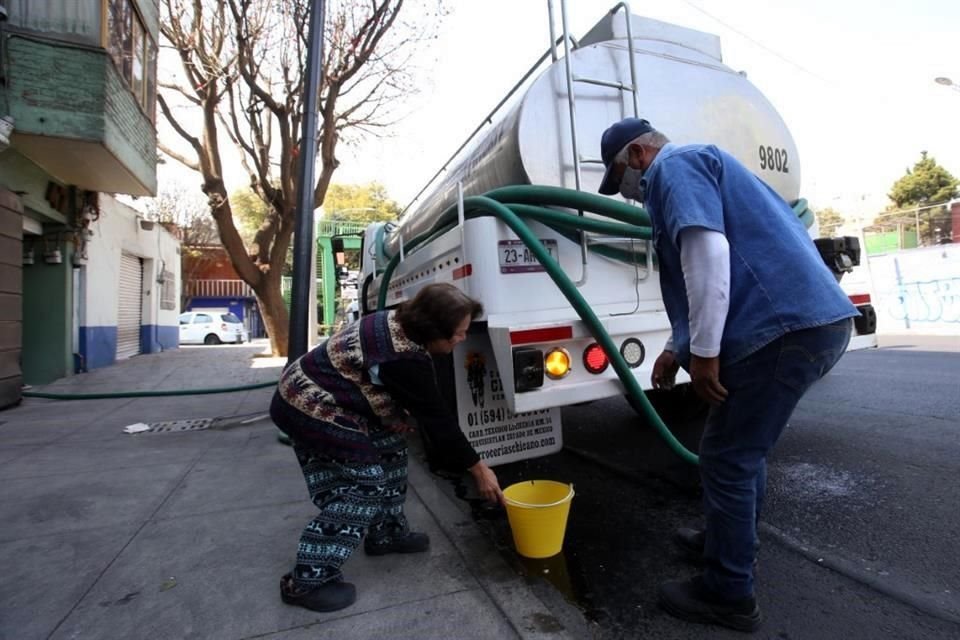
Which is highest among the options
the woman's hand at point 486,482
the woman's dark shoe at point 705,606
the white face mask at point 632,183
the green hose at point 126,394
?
the white face mask at point 632,183

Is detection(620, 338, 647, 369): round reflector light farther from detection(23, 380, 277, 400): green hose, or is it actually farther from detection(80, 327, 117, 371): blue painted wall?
detection(80, 327, 117, 371): blue painted wall

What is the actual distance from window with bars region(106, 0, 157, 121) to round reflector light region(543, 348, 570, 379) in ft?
25.7

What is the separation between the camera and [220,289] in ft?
117

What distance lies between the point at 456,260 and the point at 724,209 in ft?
4.75

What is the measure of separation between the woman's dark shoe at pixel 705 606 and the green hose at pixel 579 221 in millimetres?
719

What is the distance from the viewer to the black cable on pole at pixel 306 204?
506 cm

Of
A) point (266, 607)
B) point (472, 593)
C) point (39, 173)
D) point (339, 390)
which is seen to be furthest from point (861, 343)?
point (39, 173)

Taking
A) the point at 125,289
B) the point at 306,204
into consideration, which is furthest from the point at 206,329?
the point at 306,204

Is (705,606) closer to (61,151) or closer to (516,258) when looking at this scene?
(516,258)

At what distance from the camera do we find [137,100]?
880cm

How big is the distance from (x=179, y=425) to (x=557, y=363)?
5.09m

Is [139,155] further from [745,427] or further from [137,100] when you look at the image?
[745,427]

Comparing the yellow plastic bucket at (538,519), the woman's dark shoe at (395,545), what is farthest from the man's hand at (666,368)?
the woman's dark shoe at (395,545)

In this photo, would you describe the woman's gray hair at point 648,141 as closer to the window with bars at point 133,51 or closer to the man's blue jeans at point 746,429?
the man's blue jeans at point 746,429
